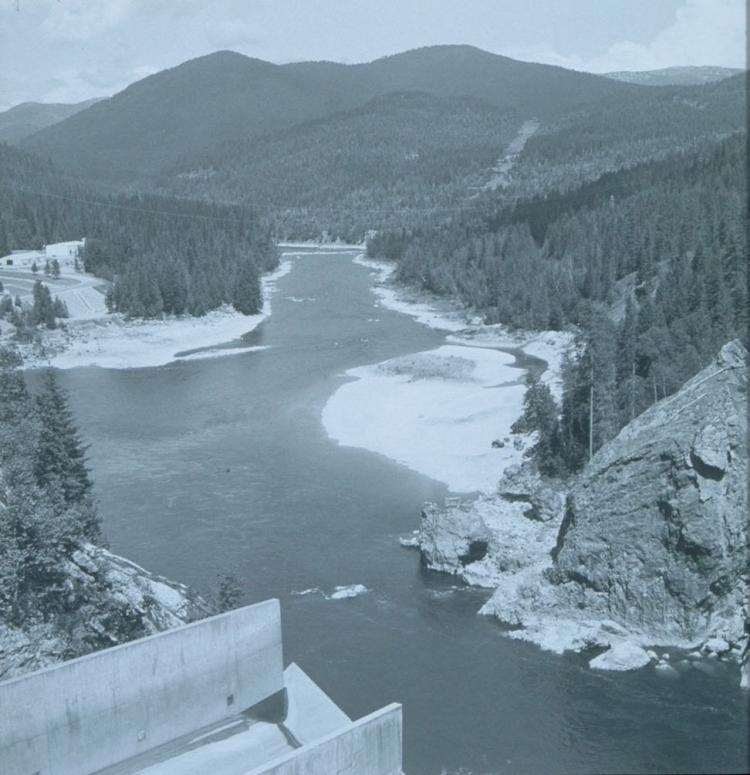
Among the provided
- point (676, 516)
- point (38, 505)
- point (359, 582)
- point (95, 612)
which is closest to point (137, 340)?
point (359, 582)

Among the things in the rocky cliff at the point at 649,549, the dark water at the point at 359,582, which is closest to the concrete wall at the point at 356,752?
the dark water at the point at 359,582

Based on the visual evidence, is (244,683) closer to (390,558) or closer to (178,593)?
(178,593)

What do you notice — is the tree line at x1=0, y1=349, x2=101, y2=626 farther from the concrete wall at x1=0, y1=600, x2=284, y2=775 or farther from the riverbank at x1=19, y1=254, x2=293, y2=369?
the riverbank at x1=19, y1=254, x2=293, y2=369

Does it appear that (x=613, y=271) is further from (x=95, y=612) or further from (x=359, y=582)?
(x=95, y=612)

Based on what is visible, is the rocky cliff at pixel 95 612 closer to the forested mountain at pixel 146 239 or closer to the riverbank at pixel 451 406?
the riverbank at pixel 451 406

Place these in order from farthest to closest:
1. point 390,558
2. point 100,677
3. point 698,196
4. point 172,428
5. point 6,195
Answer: point 6,195
point 698,196
point 172,428
point 390,558
point 100,677

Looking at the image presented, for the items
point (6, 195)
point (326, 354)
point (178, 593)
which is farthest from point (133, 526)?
point (6, 195)
